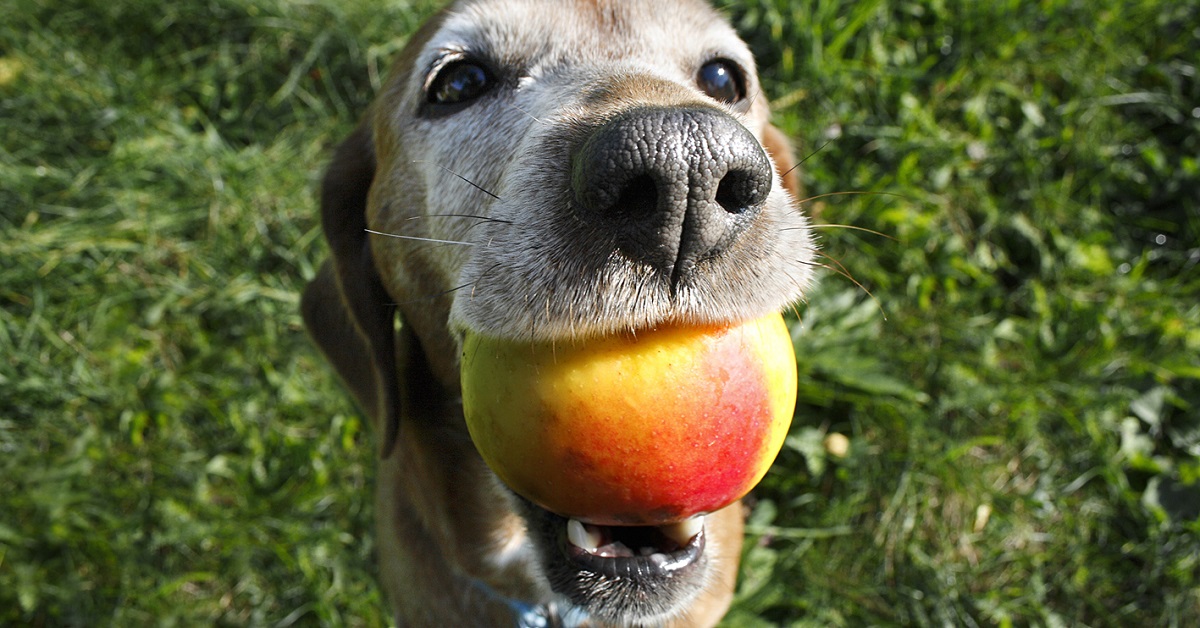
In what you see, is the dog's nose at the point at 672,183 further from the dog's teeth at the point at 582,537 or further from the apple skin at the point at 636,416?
the dog's teeth at the point at 582,537

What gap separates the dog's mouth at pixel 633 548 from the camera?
200cm

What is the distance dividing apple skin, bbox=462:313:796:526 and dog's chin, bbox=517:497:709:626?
0.85 ft

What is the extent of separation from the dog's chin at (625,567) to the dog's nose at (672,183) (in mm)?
766

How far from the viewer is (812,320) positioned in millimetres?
3758

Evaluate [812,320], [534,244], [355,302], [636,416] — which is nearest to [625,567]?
[636,416]

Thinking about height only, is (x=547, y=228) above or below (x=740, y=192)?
below

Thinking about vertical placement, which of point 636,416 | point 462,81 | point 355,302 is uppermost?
point 462,81

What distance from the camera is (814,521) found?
11.9ft

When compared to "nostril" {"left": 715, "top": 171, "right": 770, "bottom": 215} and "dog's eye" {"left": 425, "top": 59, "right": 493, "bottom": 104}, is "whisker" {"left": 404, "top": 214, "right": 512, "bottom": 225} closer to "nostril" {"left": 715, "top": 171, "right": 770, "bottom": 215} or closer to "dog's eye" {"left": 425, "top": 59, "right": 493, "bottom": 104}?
"dog's eye" {"left": 425, "top": 59, "right": 493, "bottom": 104}

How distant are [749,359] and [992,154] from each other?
9.84 feet

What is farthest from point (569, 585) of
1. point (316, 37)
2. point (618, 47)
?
point (316, 37)

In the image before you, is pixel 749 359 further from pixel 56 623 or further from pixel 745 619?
pixel 56 623

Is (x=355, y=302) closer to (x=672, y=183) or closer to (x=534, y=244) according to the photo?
(x=534, y=244)

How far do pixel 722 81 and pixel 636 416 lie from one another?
4.31 feet
